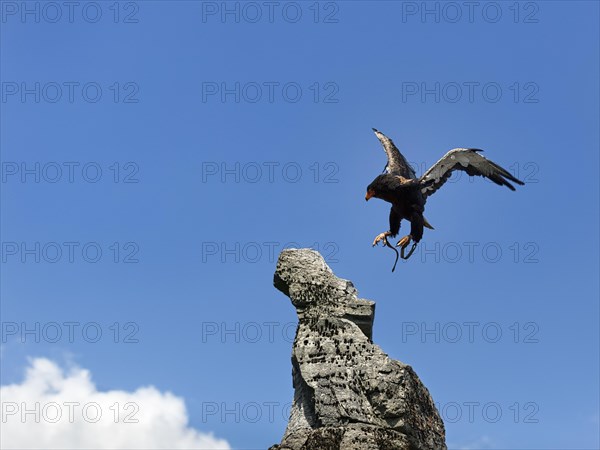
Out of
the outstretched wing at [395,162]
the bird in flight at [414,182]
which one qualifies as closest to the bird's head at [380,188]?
the bird in flight at [414,182]

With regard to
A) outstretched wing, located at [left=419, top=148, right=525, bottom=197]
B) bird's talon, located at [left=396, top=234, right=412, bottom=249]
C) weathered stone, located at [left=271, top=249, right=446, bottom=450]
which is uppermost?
outstretched wing, located at [left=419, top=148, right=525, bottom=197]

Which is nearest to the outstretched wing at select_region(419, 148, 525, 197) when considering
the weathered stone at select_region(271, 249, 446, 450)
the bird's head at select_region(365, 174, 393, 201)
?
the bird's head at select_region(365, 174, 393, 201)

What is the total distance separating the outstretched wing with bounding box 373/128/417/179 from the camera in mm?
14773

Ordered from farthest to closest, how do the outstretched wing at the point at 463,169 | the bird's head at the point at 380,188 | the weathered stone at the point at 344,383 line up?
the outstretched wing at the point at 463,169 < the bird's head at the point at 380,188 < the weathered stone at the point at 344,383

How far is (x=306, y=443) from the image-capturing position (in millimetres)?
11766

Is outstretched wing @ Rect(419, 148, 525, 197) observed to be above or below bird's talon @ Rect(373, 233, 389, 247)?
above

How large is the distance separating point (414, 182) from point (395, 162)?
4.70 ft

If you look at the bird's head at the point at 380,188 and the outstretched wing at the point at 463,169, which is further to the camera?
the outstretched wing at the point at 463,169

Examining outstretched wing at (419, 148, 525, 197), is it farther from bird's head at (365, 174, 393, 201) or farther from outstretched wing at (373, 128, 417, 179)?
bird's head at (365, 174, 393, 201)

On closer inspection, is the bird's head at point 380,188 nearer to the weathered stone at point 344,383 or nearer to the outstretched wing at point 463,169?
the outstretched wing at point 463,169

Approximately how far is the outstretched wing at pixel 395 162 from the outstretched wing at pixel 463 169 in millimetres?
446

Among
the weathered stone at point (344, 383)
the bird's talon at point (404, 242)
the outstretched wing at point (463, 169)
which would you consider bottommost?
the weathered stone at point (344, 383)

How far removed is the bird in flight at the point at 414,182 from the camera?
13.8m

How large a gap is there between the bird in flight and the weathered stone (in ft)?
5.35
